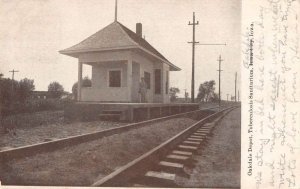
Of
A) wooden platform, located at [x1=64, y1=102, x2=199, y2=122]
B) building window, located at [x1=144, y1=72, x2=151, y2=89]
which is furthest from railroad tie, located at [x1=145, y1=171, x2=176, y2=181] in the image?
building window, located at [x1=144, y1=72, x2=151, y2=89]

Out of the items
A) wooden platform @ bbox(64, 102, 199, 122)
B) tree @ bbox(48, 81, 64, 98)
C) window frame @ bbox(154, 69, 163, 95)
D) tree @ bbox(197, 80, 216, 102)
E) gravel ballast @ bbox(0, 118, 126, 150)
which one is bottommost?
gravel ballast @ bbox(0, 118, 126, 150)

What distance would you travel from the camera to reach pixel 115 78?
630cm

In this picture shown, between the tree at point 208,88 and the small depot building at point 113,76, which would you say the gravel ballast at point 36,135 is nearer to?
the small depot building at point 113,76

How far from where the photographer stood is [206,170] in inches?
97.4

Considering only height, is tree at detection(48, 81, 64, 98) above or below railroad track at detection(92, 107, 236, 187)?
above

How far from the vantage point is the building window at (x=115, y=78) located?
6.29 m

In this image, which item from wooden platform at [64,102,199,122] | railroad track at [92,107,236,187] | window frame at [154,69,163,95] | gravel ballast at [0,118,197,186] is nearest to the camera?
railroad track at [92,107,236,187]

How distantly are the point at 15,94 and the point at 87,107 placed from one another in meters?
1.82

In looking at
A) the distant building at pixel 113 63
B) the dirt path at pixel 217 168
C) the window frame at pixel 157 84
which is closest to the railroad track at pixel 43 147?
the dirt path at pixel 217 168

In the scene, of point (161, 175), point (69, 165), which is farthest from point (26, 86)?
point (161, 175)

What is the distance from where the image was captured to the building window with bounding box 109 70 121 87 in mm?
6289

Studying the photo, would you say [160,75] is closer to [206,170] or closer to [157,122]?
[157,122]

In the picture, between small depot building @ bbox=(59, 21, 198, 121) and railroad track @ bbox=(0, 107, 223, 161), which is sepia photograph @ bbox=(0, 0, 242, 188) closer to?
railroad track @ bbox=(0, 107, 223, 161)

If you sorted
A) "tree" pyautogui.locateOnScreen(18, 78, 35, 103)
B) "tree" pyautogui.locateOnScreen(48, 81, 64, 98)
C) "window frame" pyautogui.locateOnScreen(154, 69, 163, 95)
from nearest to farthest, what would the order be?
"tree" pyautogui.locateOnScreen(18, 78, 35, 103), "tree" pyautogui.locateOnScreen(48, 81, 64, 98), "window frame" pyautogui.locateOnScreen(154, 69, 163, 95)
